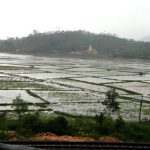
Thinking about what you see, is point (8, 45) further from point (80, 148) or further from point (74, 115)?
point (80, 148)

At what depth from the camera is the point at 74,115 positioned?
13586 mm

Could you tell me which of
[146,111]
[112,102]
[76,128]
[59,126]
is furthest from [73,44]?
[59,126]

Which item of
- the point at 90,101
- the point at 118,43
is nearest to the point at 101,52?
the point at 118,43

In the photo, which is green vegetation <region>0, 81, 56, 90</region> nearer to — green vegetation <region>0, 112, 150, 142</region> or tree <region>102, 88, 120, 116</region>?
tree <region>102, 88, 120, 116</region>

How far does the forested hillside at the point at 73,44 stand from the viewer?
79.2m

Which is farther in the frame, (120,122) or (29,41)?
(29,41)

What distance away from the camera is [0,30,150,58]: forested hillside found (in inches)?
3120

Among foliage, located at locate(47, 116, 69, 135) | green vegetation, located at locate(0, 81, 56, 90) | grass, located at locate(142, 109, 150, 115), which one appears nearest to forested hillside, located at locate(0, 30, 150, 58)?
green vegetation, located at locate(0, 81, 56, 90)

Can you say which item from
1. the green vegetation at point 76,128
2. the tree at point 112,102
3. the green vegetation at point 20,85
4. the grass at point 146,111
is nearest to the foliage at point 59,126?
the green vegetation at point 76,128

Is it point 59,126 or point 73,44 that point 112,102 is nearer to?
point 59,126

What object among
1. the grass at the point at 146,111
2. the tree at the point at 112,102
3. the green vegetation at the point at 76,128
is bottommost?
the grass at the point at 146,111

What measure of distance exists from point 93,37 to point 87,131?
8188cm

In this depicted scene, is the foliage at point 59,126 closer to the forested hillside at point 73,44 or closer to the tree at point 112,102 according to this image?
the tree at point 112,102

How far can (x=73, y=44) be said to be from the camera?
81.9m
